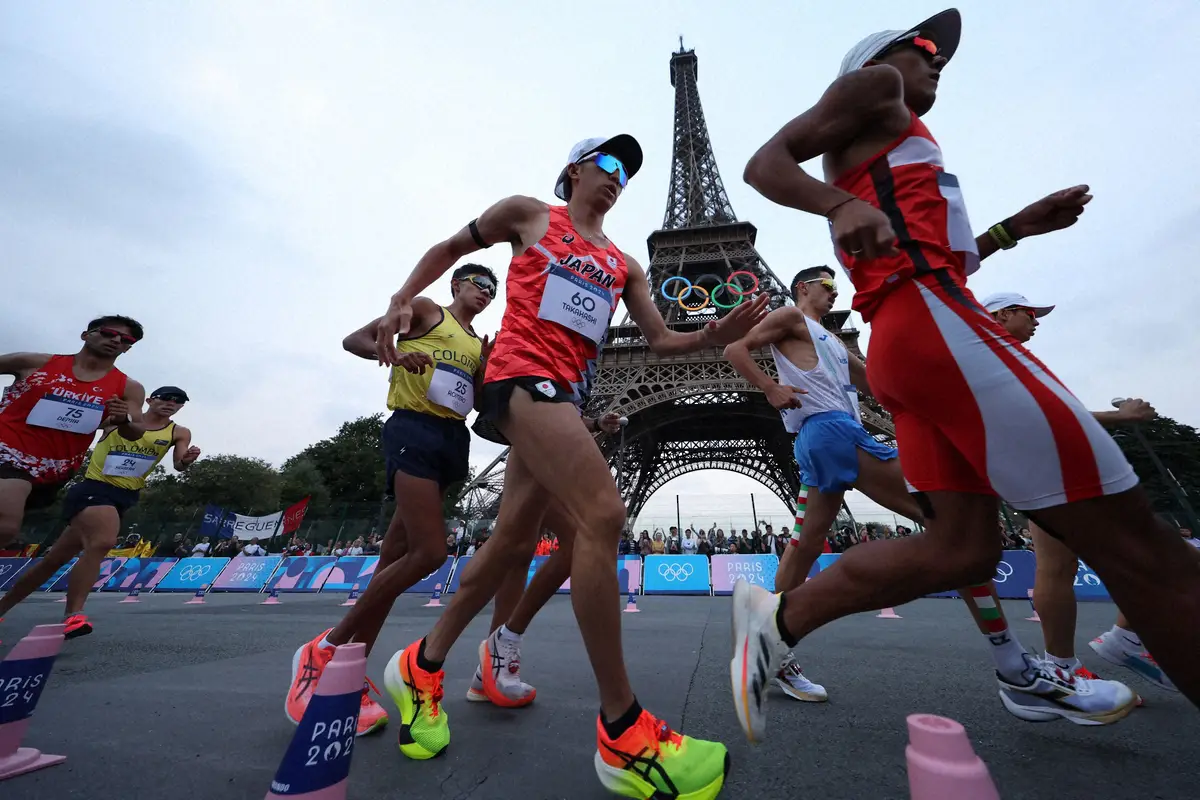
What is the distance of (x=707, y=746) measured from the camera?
139 centimetres

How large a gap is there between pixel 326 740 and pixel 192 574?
14573mm

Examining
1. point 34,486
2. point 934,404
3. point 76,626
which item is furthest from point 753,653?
point 76,626

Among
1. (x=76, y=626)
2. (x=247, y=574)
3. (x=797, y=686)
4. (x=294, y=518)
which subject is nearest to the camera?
(x=797, y=686)

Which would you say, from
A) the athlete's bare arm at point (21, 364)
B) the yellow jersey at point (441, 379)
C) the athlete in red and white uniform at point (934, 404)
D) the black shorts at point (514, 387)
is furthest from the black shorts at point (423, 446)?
the athlete's bare arm at point (21, 364)

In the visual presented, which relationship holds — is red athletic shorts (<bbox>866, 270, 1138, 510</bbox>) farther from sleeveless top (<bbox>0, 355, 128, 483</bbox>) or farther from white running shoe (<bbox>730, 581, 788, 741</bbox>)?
sleeveless top (<bbox>0, 355, 128, 483</bbox>)

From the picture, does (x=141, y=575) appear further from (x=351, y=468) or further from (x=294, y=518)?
(x=351, y=468)

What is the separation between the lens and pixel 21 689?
1354mm

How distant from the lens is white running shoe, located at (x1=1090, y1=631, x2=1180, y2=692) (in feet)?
6.75

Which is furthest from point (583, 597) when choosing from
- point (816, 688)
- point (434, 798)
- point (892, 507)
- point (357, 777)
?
point (892, 507)

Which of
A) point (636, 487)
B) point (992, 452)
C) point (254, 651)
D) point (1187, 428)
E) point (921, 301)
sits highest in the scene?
point (1187, 428)

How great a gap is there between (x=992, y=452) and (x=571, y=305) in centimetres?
130

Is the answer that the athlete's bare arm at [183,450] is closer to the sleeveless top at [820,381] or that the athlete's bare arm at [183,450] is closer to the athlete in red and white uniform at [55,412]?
the athlete in red and white uniform at [55,412]

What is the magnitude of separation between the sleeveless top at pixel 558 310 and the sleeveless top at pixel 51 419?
3.36m

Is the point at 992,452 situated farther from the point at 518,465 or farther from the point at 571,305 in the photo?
the point at 518,465
